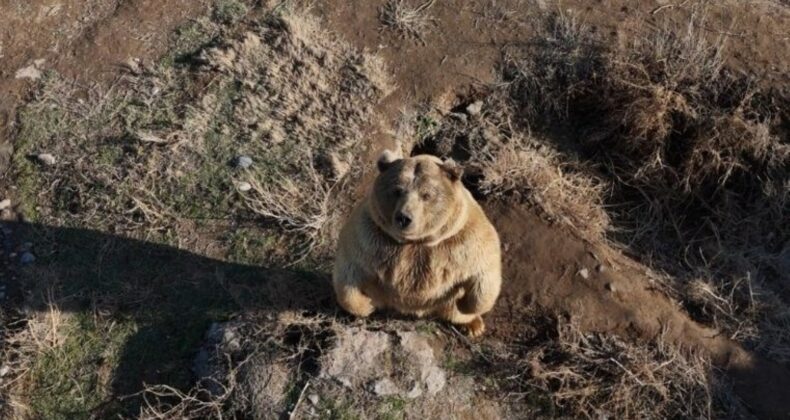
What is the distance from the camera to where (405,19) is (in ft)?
20.6

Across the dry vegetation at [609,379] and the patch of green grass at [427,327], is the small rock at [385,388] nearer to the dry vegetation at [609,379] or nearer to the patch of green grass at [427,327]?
the patch of green grass at [427,327]

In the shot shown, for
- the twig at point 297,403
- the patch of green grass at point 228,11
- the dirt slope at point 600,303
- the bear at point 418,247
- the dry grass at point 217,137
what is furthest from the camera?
the patch of green grass at point 228,11

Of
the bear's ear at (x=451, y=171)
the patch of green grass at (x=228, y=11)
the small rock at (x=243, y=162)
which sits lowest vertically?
the small rock at (x=243, y=162)

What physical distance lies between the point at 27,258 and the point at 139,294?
3.28 feet

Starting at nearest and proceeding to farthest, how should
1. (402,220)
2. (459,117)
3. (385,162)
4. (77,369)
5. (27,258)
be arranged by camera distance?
1. (402,220)
2. (385,162)
3. (77,369)
4. (27,258)
5. (459,117)

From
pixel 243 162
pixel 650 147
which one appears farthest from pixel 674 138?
pixel 243 162

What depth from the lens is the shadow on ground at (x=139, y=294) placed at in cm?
488

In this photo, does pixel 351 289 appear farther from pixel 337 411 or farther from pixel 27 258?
pixel 27 258

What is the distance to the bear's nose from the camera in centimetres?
365

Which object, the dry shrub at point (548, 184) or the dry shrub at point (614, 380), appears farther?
the dry shrub at point (548, 184)

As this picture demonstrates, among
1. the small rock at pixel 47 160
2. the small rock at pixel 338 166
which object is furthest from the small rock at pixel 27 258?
the small rock at pixel 338 166

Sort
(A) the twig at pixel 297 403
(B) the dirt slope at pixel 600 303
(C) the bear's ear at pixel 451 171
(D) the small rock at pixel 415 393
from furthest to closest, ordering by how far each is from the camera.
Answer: (B) the dirt slope at pixel 600 303, (D) the small rock at pixel 415 393, (A) the twig at pixel 297 403, (C) the bear's ear at pixel 451 171

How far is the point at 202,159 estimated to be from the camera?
18.6 feet

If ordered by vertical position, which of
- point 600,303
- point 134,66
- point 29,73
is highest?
point 29,73
